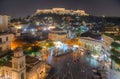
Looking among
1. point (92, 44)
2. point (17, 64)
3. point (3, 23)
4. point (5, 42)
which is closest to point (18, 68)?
point (17, 64)

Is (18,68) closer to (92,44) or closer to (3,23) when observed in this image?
(3,23)

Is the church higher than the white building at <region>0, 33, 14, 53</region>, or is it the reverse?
the white building at <region>0, 33, 14, 53</region>

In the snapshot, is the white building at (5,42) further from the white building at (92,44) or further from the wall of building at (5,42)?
the white building at (92,44)

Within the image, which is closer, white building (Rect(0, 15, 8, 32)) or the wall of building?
the wall of building

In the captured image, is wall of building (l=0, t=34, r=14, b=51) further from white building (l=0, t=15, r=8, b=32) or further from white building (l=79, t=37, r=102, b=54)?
white building (l=79, t=37, r=102, b=54)

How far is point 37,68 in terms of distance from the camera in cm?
1590

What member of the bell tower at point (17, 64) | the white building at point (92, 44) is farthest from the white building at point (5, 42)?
the white building at point (92, 44)

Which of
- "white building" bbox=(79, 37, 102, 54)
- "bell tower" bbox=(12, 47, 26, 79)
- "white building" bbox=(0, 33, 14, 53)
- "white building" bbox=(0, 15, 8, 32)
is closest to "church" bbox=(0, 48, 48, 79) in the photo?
"bell tower" bbox=(12, 47, 26, 79)

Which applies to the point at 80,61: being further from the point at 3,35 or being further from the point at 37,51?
the point at 3,35

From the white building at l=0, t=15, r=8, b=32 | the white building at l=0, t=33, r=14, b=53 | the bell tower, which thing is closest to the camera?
the bell tower

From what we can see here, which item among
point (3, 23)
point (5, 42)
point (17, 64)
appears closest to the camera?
point (17, 64)

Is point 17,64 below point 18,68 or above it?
above

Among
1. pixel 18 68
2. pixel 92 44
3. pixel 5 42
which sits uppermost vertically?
pixel 5 42

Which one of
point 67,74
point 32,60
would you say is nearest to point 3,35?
point 32,60
